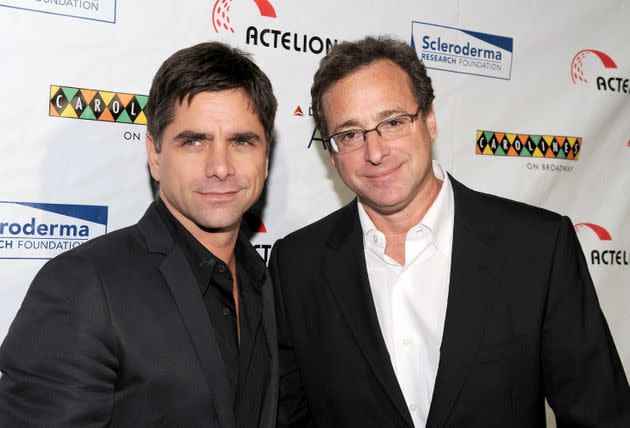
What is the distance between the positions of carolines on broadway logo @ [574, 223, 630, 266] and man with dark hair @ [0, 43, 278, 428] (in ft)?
6.34

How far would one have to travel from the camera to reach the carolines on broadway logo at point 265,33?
239 centimetres

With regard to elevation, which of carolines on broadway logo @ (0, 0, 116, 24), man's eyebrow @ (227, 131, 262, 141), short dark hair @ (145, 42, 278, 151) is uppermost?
carolines on broadway logo @ (0, 0, 116, 24)

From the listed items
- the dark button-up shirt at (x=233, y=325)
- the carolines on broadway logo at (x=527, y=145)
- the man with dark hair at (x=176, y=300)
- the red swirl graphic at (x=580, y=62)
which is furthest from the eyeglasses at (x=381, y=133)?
the red swirl graphic at (x=580, y=62)

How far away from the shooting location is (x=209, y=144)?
5.54 ft

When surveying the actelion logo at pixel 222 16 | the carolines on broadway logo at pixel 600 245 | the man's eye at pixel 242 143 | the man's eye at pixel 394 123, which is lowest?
the carolines on broadway logo at pixel 600 245

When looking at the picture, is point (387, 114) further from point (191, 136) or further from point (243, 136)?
point (191, 136)

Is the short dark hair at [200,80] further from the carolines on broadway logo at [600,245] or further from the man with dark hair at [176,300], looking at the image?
the carolines on broadway logo at [600,245]

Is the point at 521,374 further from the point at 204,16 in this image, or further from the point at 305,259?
the point at 204,16

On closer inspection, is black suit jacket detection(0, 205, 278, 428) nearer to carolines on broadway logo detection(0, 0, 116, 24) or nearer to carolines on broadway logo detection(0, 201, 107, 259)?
carolines on broadway logo detection(0, 201, 107, 259)

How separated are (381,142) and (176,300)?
0.74 m

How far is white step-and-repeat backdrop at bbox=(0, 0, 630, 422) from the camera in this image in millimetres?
→ 2131

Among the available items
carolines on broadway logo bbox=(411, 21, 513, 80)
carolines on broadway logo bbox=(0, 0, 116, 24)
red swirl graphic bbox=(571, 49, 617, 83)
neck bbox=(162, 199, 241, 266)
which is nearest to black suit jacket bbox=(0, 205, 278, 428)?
neck bbox=(162, 199, 241, 266)

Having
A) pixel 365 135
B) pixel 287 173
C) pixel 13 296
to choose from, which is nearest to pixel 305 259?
pixel 365 135

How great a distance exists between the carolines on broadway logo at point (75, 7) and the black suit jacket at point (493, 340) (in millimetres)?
1233
